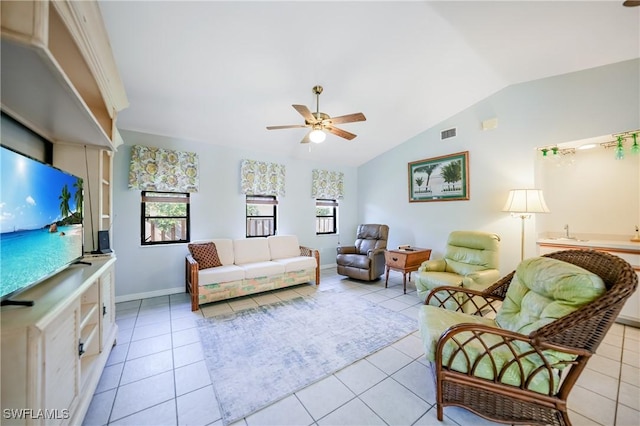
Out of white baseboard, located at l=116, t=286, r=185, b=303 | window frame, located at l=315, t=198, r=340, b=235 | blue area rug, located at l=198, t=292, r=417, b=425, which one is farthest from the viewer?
window frame, located at l=315, t=198, r=340, b=235

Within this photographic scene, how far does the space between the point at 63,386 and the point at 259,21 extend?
2.90 metres

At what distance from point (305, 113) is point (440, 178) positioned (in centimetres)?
292

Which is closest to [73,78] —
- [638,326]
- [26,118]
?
[26,118]

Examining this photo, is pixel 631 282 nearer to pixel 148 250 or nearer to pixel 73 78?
pixel 73 78

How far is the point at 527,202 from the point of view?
9.93ft

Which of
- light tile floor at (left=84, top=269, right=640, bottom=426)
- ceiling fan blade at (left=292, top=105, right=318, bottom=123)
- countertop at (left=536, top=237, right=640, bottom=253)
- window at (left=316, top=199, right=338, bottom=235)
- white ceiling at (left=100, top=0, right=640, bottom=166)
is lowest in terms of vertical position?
light tile floor at (left=84, top=269, right=640, bottom=426)

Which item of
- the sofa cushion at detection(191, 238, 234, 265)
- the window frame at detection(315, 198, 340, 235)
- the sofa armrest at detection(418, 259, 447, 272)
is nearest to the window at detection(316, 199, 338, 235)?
the window frame at detection(315, 198, 340, 235)

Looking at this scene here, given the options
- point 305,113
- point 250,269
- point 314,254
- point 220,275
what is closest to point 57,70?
point 305,113

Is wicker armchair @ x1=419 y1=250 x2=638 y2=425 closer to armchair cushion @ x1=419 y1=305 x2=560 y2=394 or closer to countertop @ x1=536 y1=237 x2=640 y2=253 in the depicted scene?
armchair cushion @ x1=419 y1=305 x2=560 y2=394

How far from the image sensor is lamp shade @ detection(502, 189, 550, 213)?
2970 millimetres

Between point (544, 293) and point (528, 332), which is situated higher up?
point (544, 293)

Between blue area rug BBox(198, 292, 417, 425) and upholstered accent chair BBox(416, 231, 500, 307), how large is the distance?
2.04ft

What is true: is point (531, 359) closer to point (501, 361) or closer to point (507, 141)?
point (501, 361)

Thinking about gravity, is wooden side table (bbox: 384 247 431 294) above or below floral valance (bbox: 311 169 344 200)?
below
